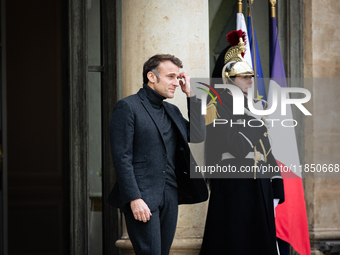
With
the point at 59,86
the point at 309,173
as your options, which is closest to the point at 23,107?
the point at 59,86

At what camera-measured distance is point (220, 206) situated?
381 centimetres

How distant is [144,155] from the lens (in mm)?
2977

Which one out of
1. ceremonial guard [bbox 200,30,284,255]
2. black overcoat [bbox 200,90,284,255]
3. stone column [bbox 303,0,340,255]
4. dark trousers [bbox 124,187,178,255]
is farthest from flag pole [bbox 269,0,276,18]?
dark trousers [bbox 124,187,178,255]

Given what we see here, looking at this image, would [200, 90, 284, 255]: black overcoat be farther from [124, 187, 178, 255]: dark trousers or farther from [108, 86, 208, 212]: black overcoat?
[124, 187, 178, 255]: dark trousers

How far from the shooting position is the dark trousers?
9.41ft

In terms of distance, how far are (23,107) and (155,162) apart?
215 cm

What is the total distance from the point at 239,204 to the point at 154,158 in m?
1.11

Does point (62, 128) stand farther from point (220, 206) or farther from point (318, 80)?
point (318, 80)

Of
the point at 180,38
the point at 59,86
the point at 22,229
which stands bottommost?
the point at 22,229

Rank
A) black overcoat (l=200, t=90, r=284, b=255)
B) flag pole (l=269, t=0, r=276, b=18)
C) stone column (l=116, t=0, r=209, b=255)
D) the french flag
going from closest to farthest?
black overcoat (l=200, t=90, r=284, b=255)
stone column (l=116, t=0, r=209, b=255)
the french flag
flag pole (l=269, t=0, r=276, b=18)

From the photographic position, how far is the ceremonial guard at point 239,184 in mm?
3734

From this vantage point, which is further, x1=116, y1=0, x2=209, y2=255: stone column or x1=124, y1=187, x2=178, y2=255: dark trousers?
x1=116, y1=0, x2=209, y2=255: stone column

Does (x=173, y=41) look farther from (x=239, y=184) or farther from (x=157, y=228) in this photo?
(x=157, y=228)

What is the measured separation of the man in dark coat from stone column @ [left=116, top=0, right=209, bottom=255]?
3.62ft
